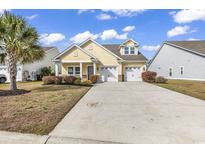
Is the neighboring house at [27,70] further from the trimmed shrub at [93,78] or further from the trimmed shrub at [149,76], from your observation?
the trimmed shrub at [149,76]

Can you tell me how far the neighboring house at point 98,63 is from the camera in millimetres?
25844

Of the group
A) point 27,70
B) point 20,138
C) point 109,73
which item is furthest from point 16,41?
point 27,70

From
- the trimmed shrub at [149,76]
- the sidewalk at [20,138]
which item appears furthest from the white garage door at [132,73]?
the sidewalk at [20,138]

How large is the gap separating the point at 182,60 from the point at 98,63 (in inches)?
450

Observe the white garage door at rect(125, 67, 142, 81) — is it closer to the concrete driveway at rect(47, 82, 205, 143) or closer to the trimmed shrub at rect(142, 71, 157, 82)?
the trimmed shrub at rect(142, 71, 157, 82)

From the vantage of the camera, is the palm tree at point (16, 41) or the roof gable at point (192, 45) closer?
the palm tree at point (16, 41)

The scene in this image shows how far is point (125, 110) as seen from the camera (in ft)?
27.8

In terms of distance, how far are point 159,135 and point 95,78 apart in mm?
19565

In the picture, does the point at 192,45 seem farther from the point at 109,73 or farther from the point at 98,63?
the point at 98,63

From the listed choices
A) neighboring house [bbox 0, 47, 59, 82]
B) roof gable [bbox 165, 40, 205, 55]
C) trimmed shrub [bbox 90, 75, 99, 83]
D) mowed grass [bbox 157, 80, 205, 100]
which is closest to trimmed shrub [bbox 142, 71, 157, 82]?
mowed grass [bbox 157, 80, 205, 100]

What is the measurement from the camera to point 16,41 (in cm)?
1408

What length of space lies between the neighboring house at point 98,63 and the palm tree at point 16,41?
416 inches

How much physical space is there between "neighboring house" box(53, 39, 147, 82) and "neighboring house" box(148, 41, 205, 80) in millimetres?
5095

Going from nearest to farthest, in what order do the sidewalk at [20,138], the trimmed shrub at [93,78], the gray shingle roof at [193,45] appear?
the sidewalk at [20,138]
the trimmed shrub at [93,78]
the gray shingle roof at [193,45]
